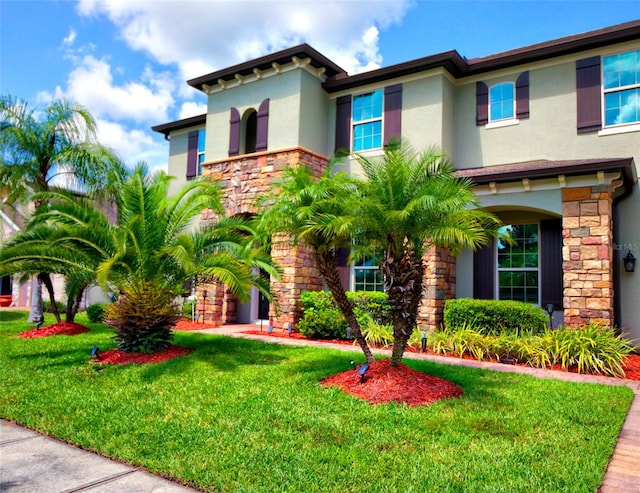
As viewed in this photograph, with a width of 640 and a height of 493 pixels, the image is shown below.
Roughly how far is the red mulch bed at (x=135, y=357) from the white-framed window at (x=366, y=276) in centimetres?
606

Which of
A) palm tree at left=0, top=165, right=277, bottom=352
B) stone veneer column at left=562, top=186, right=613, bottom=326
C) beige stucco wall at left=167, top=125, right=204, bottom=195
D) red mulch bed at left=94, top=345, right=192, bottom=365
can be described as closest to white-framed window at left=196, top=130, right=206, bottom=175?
beige stucco wall at left=167, top=125, right=204, bottom=195

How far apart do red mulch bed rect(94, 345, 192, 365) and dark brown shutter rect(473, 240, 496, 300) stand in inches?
298

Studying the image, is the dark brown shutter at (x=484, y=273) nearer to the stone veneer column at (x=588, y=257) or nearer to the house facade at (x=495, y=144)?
the house facade at (x=495, y=144)

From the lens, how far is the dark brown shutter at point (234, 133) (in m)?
15.5

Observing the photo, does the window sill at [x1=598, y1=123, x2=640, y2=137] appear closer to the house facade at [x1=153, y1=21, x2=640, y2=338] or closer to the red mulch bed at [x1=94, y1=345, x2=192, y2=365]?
the house facade at [x1=153, y1=21, x2=640, y2=338]

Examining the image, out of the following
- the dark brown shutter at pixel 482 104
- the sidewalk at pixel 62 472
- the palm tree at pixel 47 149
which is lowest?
the sidewalk at pixel 62 472

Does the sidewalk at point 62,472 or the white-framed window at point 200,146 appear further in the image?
the white-framed window at point 200,146

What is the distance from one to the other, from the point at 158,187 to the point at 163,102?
9.83m

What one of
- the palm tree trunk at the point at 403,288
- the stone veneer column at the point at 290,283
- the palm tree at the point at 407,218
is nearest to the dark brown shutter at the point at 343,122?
the stone veneer column at the point at 290,283

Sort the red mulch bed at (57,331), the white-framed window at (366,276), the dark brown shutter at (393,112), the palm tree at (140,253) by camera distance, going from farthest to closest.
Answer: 1. the white-framed window at (366,276)
2. the dark brown shutter at (393,112)
3. the red mulch bed at (57,331)
4. the palm tree at (140,253)

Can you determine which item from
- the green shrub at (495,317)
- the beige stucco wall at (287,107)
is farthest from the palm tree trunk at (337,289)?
the beige stucco wall at (287,107)

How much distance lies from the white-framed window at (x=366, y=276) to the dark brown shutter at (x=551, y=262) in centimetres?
429

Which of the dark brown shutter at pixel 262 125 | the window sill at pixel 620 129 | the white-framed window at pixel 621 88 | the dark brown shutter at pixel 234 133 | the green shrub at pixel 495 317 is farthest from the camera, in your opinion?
the dark brown shutter at pixel 234 133

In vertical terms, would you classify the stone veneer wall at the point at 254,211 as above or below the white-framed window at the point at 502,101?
below
